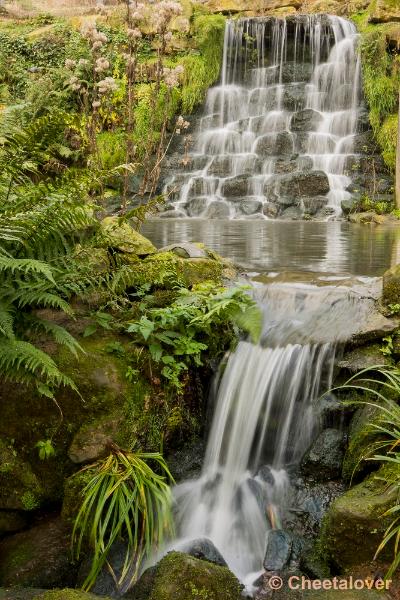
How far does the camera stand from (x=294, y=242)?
7.73m

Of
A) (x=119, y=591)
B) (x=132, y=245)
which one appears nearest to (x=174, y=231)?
(x=132, y=245)

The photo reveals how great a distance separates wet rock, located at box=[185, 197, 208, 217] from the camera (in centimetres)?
1268

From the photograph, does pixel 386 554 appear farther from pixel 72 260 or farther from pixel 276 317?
pixel 72 260

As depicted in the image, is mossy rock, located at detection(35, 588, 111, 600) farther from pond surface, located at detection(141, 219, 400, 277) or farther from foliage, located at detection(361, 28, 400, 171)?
foliage, located at detection(361, 28, 400, 171)

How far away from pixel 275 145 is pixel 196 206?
349 cm

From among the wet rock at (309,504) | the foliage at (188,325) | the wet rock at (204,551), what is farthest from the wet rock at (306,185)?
the wet rock at (204,551)

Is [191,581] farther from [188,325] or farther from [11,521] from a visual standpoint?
[188,325]

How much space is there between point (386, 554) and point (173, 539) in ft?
4.16

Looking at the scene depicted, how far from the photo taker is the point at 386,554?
253 centimetres

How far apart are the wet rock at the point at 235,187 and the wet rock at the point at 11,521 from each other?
11.2 metres

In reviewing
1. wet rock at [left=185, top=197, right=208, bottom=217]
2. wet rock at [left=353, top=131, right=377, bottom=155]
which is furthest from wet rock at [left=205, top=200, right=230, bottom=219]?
wet rock at [left=353, top=131, right=377, bottom=155]

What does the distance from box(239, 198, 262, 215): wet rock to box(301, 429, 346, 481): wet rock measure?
953cm

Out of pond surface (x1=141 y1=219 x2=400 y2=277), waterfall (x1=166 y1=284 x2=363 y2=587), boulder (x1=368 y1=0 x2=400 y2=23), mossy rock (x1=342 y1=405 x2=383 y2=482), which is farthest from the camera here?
boulder (x1=368 y1=0 x2=400 y2=23)

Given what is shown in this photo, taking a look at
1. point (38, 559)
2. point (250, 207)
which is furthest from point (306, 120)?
point (38, 559)
